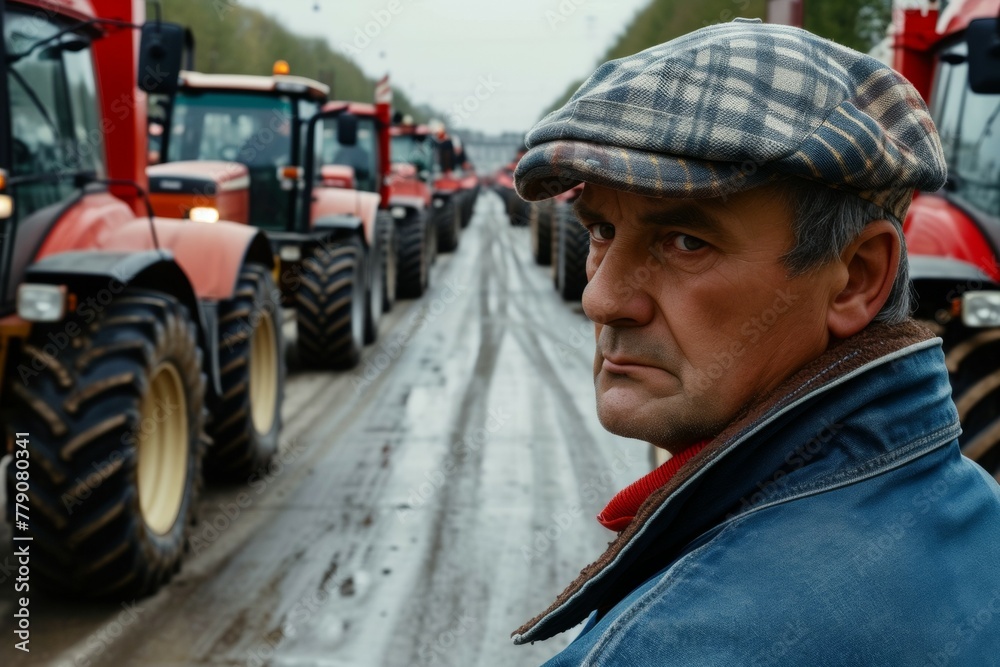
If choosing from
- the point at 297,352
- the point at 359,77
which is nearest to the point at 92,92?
the point at 297,352

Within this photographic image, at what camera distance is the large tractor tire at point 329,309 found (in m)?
9.54

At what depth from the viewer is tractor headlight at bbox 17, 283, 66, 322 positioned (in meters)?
4.20

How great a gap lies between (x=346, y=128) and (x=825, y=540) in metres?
9.25

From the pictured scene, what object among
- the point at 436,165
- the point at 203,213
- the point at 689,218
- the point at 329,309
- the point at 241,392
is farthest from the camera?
the point at 436,165

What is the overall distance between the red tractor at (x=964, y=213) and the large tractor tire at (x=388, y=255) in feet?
24.2

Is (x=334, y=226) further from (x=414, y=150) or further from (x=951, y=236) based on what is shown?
(x=414, y=150)

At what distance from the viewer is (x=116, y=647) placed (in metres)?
4.20

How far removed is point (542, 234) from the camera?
19500 mm

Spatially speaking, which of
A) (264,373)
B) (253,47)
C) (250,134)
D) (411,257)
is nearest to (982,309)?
(264,373)

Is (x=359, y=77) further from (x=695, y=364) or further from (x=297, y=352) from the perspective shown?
(x=695, y=364)

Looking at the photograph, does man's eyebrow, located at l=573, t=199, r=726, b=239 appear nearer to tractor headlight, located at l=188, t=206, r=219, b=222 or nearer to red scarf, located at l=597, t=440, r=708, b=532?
red scarf, located at l=597, t=440, r=708, b=532

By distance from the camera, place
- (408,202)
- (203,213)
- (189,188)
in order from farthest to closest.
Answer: (408,202), (189,188), (203,213)

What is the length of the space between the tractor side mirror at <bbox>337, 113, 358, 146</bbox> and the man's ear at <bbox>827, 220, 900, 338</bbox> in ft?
29.2

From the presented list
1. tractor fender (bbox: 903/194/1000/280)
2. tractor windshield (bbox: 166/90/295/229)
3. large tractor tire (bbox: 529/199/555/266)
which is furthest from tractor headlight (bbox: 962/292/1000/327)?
large tractor tire (bbox: 529/199/555/266)
